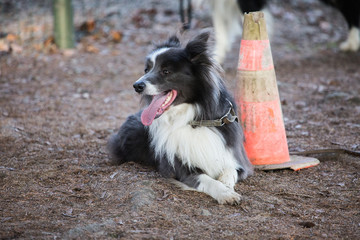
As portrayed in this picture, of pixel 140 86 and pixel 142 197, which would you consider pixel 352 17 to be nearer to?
pixel 140 86

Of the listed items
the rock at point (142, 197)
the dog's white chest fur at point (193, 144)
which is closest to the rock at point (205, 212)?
the rock at point (142, 197)

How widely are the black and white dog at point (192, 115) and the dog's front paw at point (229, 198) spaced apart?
0.29 m

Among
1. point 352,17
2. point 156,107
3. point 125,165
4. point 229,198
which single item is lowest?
point 125,165

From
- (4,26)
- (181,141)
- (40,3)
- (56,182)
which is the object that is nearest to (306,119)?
(181,141)

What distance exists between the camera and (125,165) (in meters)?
4.40

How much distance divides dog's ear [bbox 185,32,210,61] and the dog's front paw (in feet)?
4.15

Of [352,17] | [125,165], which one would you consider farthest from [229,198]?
[352,17]

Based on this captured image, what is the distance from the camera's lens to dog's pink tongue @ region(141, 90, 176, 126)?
3854mm

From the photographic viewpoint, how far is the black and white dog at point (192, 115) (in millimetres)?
3879

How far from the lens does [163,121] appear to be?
3988mm

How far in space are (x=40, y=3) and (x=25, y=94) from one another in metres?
6.67

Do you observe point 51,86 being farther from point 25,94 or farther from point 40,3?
point 40,3

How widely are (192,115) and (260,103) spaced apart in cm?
79

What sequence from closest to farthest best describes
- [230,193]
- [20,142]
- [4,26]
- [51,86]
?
1. [230,193]
2. [20,142]
3. [51,86]
4. [4,26]
